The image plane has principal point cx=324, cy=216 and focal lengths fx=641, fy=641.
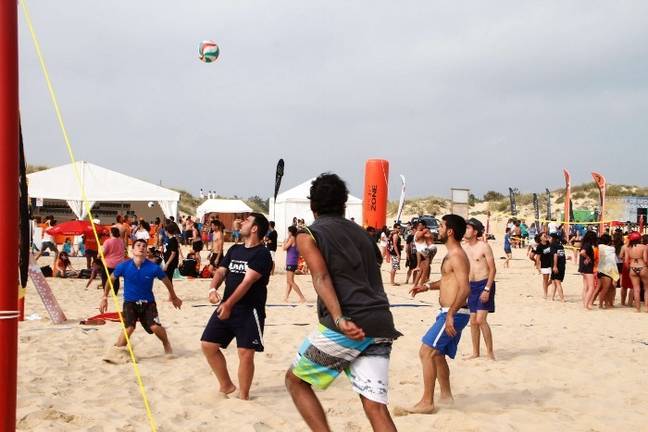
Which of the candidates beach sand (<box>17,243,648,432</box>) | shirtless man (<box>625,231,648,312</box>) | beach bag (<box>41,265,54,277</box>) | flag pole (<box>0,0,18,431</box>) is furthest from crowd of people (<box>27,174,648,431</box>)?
beach bag (<box>41,265,54,277</box>)

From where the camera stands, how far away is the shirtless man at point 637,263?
1139cm

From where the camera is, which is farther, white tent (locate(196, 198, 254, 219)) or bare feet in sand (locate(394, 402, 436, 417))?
white tent (locate(196, 198, 254, 219))

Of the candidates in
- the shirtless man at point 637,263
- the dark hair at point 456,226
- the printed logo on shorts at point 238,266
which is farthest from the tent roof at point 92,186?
the dark hair at point 456,226

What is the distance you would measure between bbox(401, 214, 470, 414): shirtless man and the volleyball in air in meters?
7.04

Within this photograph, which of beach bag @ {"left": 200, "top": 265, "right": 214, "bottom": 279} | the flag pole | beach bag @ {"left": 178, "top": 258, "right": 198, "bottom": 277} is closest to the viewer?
the flag pole

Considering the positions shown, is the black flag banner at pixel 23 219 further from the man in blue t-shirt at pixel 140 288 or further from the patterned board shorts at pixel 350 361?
the man in blue t-shirt at pixel 140 288

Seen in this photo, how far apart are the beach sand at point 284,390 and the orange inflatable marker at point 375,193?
14840mm

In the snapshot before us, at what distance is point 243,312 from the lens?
4805 mm

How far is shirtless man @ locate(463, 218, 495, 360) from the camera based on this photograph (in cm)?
636

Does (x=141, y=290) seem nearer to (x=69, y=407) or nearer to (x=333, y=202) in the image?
(x=69, y=407)

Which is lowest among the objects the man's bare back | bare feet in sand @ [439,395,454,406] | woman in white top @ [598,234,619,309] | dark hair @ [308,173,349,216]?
bare feet in sand @ [439,395,454,406]

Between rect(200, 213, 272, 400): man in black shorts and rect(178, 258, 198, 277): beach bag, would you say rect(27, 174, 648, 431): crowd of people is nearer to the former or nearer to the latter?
rect(200, 213, 272, 400): man in black shorts

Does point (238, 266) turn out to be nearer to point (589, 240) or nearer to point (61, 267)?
point (589, 240)

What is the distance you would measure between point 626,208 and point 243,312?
44004 millimetres
